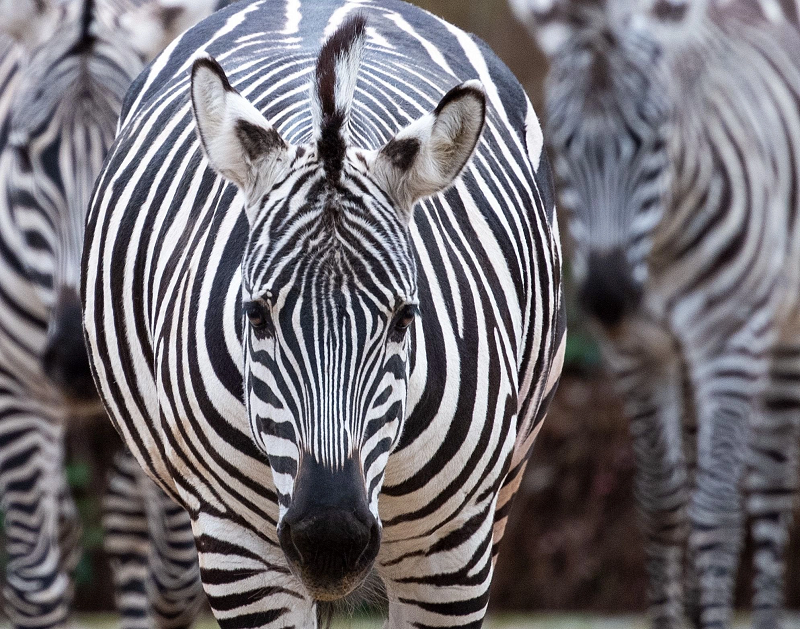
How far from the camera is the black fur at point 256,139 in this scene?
110 inches

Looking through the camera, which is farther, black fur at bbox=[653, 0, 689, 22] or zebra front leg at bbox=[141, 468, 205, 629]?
black fur at bbox=[653, 0, 689, 22]

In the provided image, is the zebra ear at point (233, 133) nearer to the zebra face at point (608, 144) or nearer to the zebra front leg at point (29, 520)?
the zebra front leg at point (29, 520)

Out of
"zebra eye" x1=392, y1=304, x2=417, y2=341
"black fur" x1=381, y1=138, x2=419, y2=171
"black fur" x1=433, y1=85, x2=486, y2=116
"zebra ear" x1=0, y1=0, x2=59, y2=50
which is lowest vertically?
"zebra eye" x1=392, y1=304, x2=417, y2=341

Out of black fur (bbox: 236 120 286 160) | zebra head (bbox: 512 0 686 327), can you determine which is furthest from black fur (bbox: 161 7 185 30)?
black fur (bbox: 236 120 286 160)

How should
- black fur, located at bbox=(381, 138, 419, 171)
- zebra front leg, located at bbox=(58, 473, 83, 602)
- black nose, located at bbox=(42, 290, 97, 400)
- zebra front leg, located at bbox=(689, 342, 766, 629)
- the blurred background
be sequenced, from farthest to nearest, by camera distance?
the blurred background < zebra front leg, located at bbox=(689, 342, 766, 629) < zebra front leg, located at bbox=(58, 473, 83, 602) < black nose, located at bbox=(42, 290, 97, 400) < black fur, located at bbox=(381, 138, 419, 171)

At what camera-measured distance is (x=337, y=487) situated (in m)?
2.59

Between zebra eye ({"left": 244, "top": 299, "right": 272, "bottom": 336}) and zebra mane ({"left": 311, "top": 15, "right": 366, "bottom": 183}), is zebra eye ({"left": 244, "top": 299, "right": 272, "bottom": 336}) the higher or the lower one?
the lower one

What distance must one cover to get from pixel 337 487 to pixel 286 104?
1.13 m

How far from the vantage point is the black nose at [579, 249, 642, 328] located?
6.74 meters

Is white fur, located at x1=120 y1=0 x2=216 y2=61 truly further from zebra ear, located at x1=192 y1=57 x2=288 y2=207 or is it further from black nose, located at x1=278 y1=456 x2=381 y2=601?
black nose, located at x1=278 y1=456 x2=381 y2=601

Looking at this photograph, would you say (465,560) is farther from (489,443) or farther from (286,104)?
(286,104)

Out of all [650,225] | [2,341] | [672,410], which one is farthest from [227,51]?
[672,410]

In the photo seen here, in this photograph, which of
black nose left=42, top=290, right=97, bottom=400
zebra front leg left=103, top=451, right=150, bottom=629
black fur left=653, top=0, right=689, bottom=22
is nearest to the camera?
black nose left=42, top=290, right=97, bottom=400

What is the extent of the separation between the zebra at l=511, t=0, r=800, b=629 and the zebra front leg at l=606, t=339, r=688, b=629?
1 centimetres
